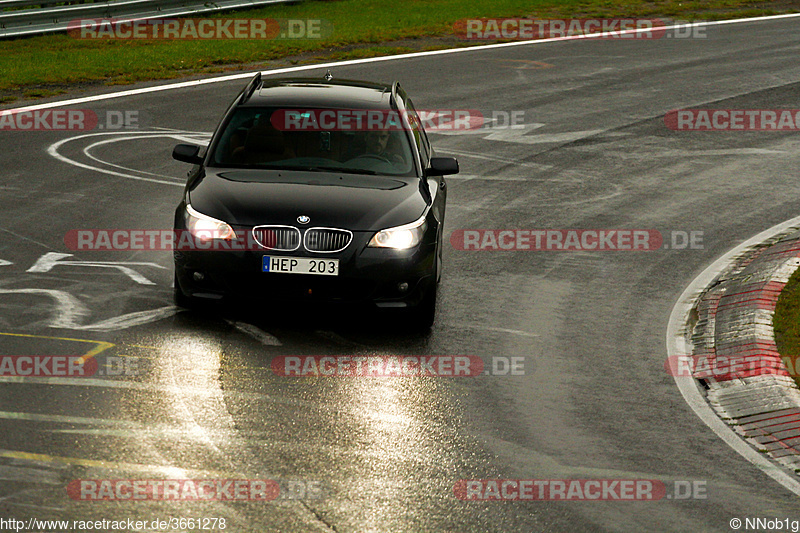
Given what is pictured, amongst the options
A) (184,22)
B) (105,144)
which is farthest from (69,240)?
(184,22)

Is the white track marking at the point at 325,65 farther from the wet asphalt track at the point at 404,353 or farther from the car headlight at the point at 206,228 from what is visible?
the car headlight at the point at 206,228

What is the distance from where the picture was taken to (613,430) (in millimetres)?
7602

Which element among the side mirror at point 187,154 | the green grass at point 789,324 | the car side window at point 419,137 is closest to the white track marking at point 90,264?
the side mirror at point 187,154

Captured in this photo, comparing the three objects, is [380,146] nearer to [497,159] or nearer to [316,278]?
[316,278]

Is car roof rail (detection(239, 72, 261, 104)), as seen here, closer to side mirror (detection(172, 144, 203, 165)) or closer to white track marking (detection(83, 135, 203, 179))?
side mirror (detection(172, 144, 203, 165))

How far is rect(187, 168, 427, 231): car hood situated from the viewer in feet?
29.3

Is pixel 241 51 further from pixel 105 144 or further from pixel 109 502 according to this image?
pixel 109 502

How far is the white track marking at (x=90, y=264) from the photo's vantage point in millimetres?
10377

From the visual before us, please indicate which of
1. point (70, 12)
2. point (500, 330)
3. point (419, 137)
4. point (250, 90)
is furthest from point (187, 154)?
point (70, 12)

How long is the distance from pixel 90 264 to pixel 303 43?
1501 centimetres

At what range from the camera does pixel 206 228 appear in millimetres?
8977

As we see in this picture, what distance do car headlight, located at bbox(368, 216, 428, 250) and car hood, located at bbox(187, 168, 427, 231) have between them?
0.18 ft

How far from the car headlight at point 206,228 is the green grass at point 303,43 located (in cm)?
1084

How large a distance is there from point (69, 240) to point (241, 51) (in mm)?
12977
